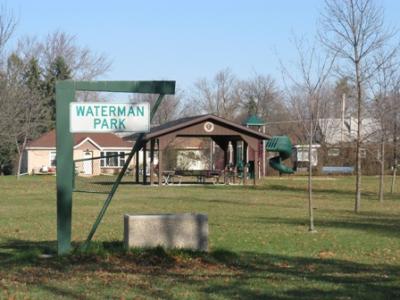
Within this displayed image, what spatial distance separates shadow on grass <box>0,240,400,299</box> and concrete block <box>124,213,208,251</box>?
0.91 feet

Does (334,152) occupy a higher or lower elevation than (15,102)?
lower

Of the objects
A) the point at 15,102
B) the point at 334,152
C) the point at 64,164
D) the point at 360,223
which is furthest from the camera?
the point at 334,152

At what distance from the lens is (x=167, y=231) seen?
12141mm

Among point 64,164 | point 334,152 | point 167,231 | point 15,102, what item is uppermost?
point 15,102

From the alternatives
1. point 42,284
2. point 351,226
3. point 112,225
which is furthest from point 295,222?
point 42,284

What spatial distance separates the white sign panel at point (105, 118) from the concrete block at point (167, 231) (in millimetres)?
1462

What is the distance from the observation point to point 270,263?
11492mm

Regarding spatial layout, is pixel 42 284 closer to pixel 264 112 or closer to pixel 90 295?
pixel 90 295

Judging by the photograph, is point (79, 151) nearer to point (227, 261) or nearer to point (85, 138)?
point (85, 138)

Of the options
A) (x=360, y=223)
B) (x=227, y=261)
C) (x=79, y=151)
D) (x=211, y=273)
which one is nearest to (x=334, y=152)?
(x=79, y=151)

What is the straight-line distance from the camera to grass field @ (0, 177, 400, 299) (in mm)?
8406

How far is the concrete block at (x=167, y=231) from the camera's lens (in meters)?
12.0

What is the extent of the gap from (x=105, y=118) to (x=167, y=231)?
2041 millimetres

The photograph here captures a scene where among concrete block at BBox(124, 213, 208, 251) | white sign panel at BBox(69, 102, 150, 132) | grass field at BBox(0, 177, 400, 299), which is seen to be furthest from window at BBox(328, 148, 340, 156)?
white sign panel at BBox(69, 102, 150, 132)
